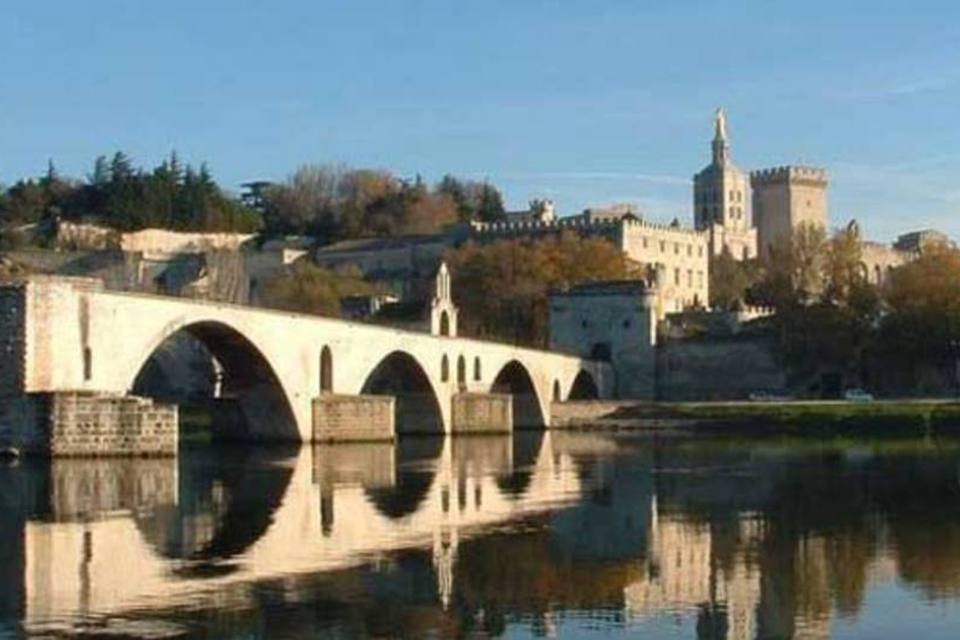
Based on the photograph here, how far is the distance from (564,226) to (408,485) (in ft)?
255

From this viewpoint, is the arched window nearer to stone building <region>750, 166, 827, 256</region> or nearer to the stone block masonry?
the stone block masonry

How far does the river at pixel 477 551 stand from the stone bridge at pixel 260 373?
178 centimetres

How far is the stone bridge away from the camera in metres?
47.0

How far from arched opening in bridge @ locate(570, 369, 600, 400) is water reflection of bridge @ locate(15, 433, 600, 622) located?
3957 centimetres

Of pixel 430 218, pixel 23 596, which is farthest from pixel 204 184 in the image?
pixel 23 596

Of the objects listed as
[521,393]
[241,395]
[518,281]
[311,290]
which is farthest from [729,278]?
[241,395]

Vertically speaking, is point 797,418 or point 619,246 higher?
point 619,246

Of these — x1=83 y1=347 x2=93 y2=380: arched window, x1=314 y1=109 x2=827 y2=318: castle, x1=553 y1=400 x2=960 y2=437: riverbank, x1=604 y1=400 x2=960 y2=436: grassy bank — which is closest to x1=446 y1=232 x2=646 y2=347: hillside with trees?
x1=314 y1=109 x2=827 y2=318: castle

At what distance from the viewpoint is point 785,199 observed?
158125 millimetres

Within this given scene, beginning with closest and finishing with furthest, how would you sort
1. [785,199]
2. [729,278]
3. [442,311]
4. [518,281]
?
1. [442,311]
2. [518,281]
3. [729,278]
4. [785,199]

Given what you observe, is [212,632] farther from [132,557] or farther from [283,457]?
[283,457]

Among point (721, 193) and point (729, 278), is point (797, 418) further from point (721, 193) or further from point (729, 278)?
point (721, 193)

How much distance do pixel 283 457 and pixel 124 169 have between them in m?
91.7

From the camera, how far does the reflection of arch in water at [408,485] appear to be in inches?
1410
